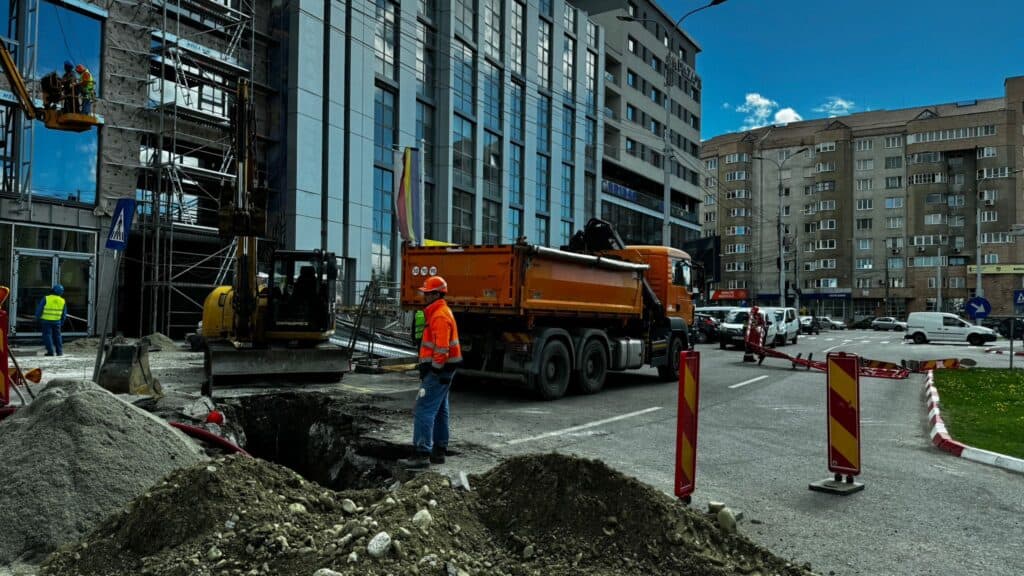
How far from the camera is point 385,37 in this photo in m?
30.1

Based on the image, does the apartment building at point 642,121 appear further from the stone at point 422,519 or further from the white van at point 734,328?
the stone at point 422,519

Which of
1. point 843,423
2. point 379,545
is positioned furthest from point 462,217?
point 379,545

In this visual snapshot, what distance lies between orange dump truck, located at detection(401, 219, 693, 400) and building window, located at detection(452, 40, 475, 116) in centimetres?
2229

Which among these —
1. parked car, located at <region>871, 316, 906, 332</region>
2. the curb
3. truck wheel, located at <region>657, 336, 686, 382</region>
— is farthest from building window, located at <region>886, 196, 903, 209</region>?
the curb

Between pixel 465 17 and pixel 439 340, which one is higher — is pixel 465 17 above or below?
above

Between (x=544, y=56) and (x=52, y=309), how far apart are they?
107 ft

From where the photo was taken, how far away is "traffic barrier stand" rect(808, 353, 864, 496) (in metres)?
6.12

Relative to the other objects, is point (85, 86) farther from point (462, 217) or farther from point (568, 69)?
point (568, 69)

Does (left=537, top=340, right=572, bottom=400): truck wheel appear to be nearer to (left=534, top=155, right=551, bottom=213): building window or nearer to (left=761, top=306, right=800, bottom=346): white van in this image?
(left=761, top=306, right=800, bottom=346): white van

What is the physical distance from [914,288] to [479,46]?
2597 inches

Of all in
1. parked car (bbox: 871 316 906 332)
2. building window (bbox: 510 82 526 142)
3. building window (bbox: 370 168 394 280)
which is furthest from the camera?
parked car (bbox: 871 316 906 332)

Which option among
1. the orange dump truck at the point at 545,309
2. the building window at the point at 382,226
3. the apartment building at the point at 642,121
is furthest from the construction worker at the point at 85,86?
the apartment building at the point at 642,121

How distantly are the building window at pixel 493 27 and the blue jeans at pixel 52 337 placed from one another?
1018 inches

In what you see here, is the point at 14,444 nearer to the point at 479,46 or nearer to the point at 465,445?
the point at 465,445
